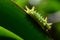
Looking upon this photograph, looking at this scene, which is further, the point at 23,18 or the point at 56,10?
the point at 56,10

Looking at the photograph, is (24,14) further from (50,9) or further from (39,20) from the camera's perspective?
(50,9)

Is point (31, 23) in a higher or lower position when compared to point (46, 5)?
lower

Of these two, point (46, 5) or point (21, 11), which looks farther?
point (46, 5)

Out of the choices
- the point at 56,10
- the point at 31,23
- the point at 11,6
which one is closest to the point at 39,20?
the point at 31,23

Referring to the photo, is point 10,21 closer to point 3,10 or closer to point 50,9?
point 3,10

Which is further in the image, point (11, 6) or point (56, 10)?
point (56, 10)

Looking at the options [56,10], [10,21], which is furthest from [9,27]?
[56,10]

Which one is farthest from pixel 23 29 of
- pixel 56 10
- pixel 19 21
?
pixel 56 10

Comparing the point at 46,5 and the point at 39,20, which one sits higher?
the point at 46,5

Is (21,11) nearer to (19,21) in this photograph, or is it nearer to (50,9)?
(19,21)
